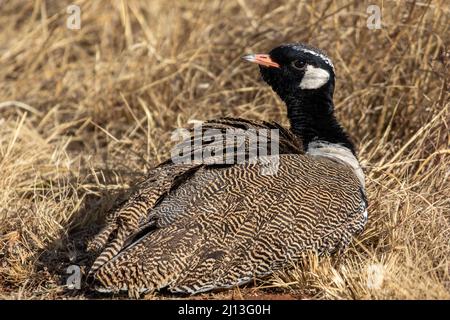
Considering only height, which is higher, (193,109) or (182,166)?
(182,166)

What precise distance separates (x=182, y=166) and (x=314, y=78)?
107 centimetres

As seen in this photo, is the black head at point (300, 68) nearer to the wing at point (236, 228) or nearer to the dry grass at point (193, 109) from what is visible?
the wing at point (236, 228)

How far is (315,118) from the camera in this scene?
17.8ft

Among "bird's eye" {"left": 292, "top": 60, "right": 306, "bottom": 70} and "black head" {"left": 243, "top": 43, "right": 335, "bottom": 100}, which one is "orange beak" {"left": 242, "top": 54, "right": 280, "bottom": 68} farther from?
"bird's eye" {"left": 292, "top": 60, "right": 306, "bottom": 70}

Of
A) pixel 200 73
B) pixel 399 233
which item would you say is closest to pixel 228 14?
pixel 200 73

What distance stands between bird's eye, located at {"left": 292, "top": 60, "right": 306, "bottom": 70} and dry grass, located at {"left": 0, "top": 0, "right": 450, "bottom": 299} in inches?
37.7

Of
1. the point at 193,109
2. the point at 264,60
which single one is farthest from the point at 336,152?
the point at 193,109

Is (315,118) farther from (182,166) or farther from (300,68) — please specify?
(182,166)

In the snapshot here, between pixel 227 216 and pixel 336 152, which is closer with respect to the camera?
pixel 227 216

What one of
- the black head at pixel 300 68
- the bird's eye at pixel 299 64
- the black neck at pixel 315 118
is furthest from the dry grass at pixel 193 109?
the bird's eye at pixel 299 64

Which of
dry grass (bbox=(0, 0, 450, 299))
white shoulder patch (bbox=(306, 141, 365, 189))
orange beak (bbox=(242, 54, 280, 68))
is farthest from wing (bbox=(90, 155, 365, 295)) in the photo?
orange beak (bbox=(242, 54, 280, 68))

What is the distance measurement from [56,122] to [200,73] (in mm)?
1312

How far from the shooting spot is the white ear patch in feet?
17.7
